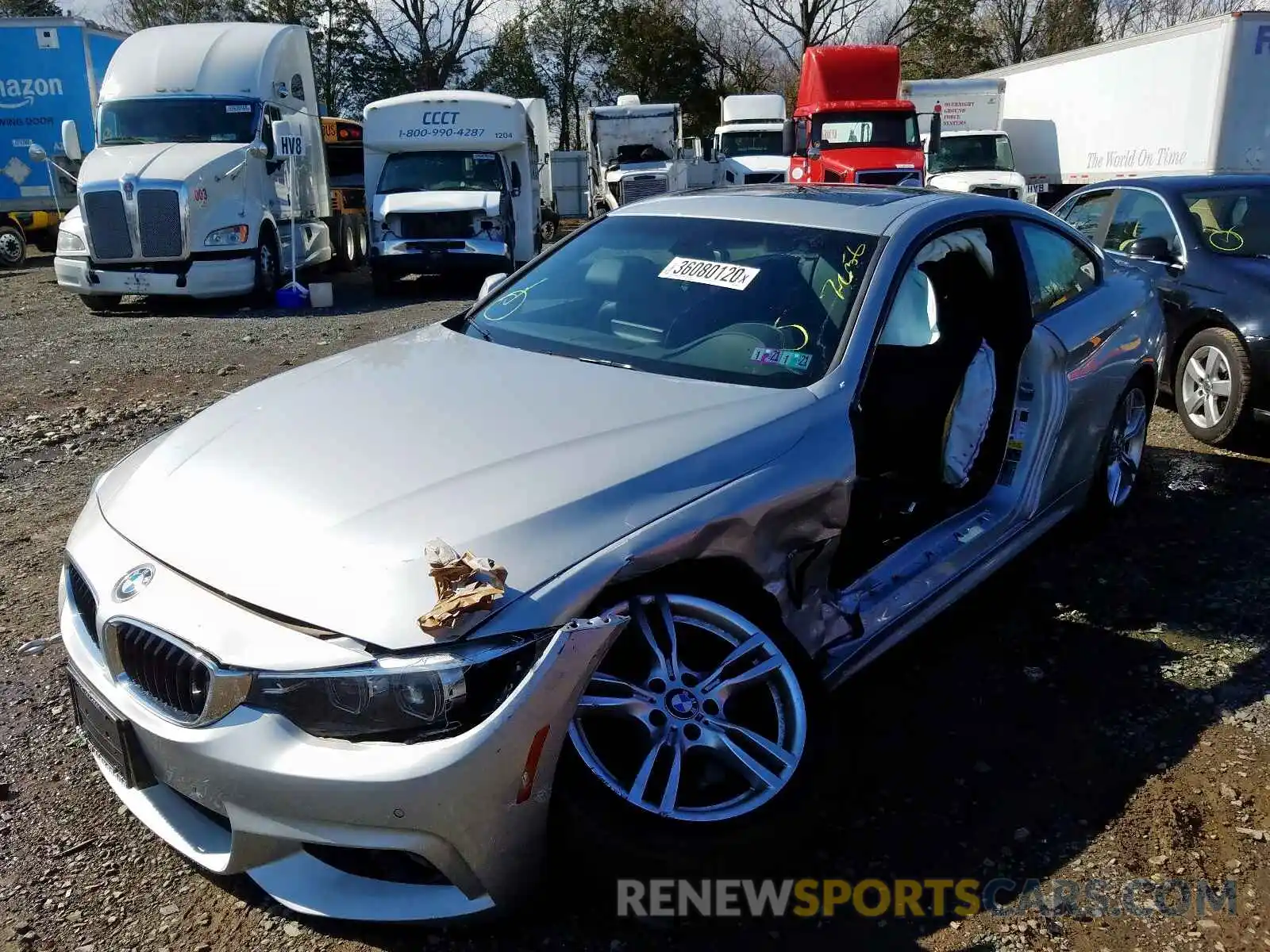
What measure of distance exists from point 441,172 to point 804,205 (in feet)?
41.2

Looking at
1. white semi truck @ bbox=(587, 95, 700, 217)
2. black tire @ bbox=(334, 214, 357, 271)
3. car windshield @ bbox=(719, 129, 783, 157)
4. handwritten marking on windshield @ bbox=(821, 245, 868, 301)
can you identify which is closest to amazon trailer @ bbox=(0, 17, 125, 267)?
black tire @ bbox=(334, 214, 357, 271)

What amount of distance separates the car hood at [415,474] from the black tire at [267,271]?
1091 cm

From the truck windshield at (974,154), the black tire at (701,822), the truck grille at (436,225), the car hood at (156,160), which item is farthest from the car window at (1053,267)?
the truck windshield at (974,154)

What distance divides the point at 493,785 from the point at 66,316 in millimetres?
12583

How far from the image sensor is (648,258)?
362cm

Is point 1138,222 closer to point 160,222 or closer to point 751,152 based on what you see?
point 160,222

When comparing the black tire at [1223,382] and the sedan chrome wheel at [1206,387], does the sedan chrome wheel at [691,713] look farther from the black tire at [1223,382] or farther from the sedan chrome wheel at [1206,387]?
the sedan chrome wheel at [1206,387]

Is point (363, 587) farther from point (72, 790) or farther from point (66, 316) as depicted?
point (66, 316)

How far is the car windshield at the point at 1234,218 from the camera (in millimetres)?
6340

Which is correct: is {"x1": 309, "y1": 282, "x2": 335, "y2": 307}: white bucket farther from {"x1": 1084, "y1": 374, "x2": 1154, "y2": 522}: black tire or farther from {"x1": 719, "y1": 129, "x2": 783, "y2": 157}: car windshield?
{"x1": 719, "y1": 129, "x2": 783, "y2": 157}: car windshield

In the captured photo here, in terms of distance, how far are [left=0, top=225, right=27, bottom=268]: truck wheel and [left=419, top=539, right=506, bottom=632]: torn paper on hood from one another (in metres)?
19.6

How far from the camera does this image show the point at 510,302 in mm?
3830

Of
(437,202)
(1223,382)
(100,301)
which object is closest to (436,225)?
(437,202)

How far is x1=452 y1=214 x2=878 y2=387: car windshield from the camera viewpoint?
3.07 metres
